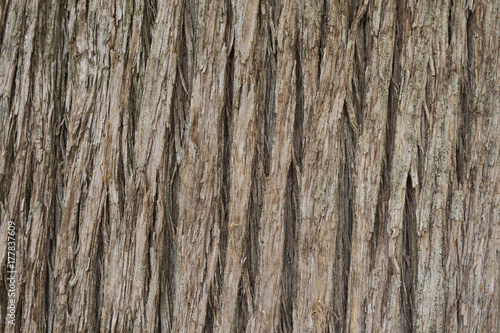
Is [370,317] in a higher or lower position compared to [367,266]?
lower

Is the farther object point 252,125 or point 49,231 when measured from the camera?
point 49,231

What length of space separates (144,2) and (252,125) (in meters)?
0.73

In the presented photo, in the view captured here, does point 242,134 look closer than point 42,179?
Yes

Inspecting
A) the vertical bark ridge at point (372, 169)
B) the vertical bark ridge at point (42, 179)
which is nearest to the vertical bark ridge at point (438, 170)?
the vertical bark ridge at point (372, 169)

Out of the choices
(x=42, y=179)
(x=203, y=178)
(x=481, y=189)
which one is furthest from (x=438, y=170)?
(x=42, y=179)

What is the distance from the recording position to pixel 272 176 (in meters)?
1.74

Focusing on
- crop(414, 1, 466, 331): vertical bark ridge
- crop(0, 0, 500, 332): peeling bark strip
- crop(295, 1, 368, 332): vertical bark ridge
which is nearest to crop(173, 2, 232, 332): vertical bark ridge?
crop(0, 0, 500, 332): peeling bark strip

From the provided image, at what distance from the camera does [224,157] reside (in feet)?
5.86

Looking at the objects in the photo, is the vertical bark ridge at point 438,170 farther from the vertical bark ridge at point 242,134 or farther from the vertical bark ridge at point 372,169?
the vertical bark ridge at point 242,134

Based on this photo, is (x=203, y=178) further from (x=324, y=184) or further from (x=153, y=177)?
(x=324, y=184)

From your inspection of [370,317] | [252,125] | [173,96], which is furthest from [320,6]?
[370,317]

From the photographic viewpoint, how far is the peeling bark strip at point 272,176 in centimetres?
170

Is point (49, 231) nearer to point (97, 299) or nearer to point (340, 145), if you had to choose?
point (97, 299)

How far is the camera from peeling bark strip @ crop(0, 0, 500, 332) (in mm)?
1704
